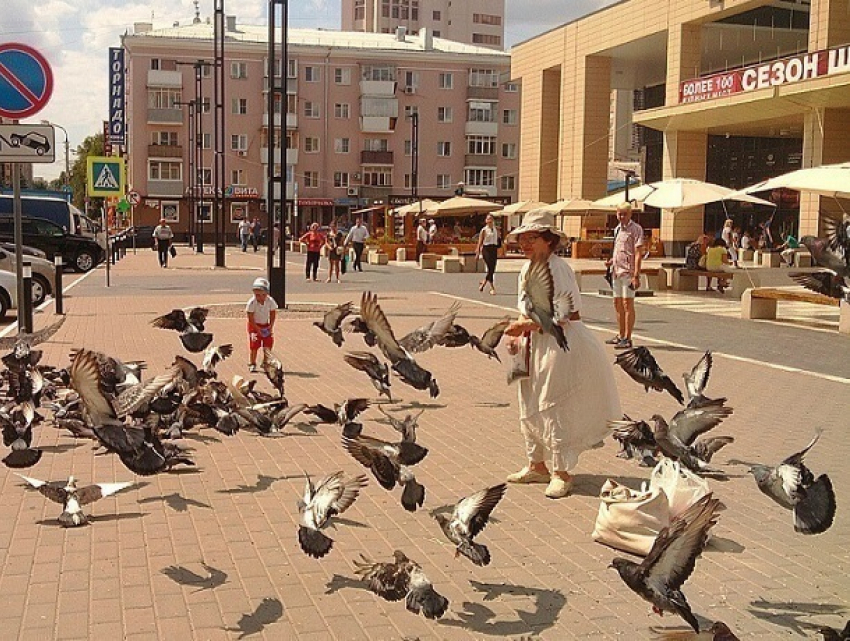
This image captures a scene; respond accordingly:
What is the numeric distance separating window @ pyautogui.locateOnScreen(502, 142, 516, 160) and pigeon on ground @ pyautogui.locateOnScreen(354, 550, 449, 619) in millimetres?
84319

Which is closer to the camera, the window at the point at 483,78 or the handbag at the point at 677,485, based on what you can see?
the handbag at the point at 677,485

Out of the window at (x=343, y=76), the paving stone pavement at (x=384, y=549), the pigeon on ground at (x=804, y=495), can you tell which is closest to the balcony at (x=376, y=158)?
the window at (x=343, y=76)

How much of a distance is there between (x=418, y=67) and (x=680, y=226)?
44.9 metres

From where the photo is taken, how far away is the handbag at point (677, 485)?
516 centimetres

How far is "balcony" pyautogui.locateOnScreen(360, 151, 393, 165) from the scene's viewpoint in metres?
81.2

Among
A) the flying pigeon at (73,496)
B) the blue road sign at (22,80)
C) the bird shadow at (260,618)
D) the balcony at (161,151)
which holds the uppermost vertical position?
the balcony at (161,151)

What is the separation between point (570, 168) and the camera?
161ft

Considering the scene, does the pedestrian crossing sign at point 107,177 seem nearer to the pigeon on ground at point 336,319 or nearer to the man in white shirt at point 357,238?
the man in white shirt at point 357,238

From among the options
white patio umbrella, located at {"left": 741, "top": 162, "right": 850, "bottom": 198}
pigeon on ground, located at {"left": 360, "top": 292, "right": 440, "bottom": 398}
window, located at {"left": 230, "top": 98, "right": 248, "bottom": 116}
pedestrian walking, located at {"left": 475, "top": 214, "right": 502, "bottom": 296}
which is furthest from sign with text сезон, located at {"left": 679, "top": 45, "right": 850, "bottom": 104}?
window, located at {"left": 230, "top": 98, "right": 248, "bottom": 116}

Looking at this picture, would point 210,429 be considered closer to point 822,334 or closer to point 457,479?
point 457,479

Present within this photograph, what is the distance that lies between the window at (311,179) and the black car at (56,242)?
45457 millimetres

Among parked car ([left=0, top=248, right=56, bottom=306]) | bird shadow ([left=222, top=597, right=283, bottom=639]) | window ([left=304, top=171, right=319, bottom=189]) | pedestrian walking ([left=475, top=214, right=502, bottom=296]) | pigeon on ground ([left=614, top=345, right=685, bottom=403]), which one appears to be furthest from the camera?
window ([left=304, top=171, right=319, bottom=189])

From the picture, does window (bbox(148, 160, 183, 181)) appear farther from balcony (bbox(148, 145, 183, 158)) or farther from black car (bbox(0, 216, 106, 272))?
black car (bbox(0, 216, 106, 272))

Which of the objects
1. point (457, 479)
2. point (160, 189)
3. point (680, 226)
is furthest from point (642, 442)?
point (160, 189)
